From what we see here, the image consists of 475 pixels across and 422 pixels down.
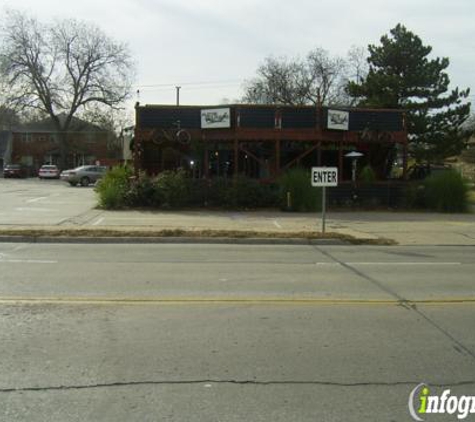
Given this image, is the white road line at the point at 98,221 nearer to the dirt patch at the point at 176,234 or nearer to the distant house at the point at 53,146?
the dirt patch at the point at 176,234

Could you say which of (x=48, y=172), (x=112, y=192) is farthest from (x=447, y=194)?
(x=48, y=172)

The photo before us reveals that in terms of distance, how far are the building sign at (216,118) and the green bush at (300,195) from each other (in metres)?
4.45

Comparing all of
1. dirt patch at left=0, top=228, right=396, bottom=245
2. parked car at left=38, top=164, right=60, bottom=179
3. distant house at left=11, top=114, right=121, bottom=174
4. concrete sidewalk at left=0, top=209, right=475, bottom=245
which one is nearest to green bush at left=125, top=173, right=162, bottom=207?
concrete sidewalk at left=0, top=209, right=475, bottom=245

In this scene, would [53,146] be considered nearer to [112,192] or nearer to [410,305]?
[112,192]

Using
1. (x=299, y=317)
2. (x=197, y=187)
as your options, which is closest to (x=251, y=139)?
(x=197, y=187)

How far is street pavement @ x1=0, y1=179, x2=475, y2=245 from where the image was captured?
17.1 m

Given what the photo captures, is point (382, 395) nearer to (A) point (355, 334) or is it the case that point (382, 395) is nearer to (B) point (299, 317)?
(A) point (355, 334)

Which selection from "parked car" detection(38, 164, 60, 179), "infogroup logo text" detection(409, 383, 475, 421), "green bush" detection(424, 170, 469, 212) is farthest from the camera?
"parked car" detection(38, 164, 60, 179)

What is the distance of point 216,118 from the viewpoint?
90.7 feet

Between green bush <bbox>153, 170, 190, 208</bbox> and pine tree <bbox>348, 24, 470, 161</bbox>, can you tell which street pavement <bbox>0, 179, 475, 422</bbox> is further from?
pine tree <bbox>348, 24, 470, 161</bbox>

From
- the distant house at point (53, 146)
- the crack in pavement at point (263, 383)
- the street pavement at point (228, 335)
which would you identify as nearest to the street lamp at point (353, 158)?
the street pavement at point (228, 335)

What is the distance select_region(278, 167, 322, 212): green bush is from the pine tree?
18.9m

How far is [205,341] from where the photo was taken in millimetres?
6102

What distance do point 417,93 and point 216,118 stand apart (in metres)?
20.0
